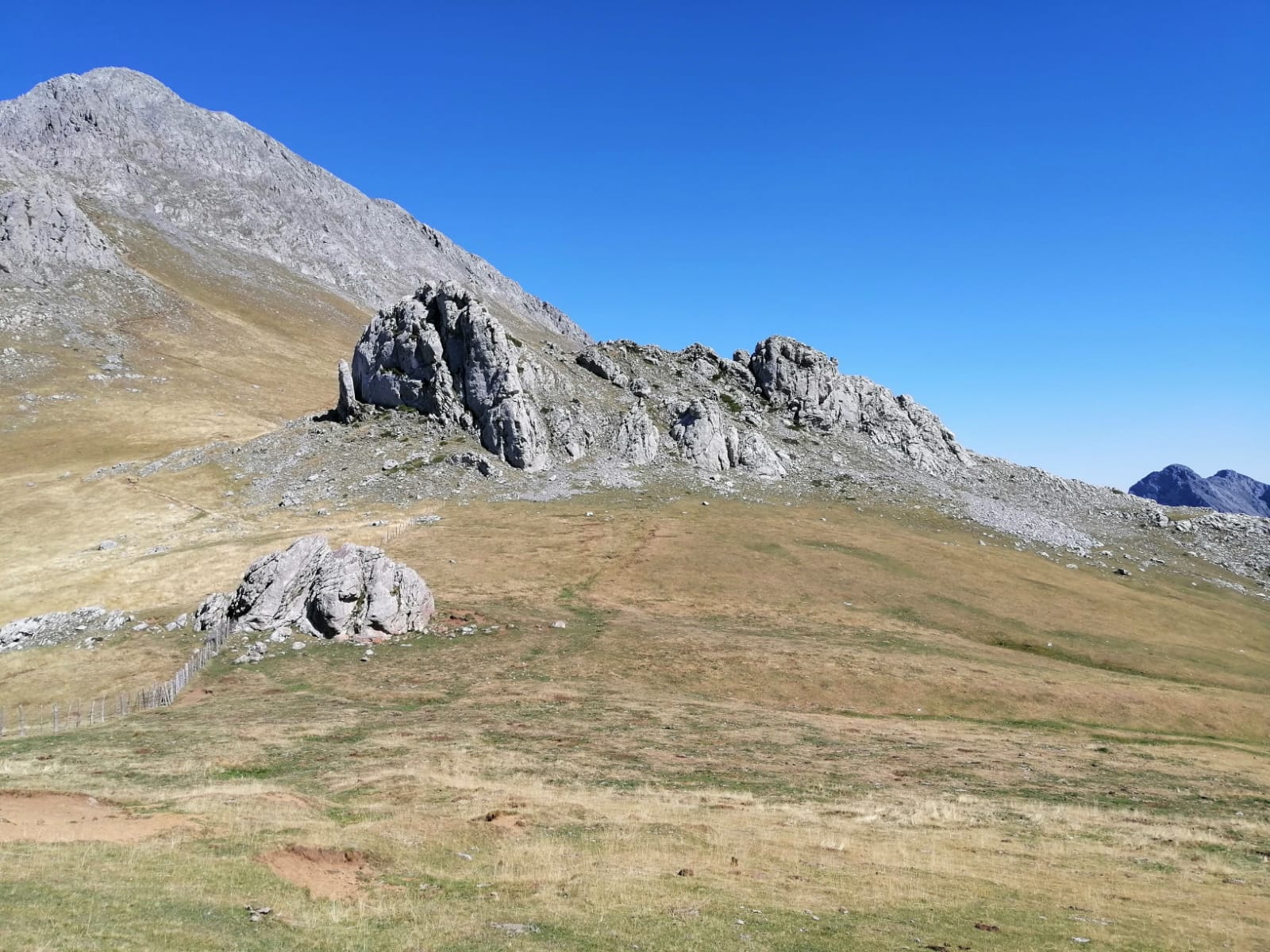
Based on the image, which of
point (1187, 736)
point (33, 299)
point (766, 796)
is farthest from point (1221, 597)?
point (33, 299)

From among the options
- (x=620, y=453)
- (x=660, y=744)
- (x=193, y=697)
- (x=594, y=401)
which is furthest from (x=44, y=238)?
(x=660, y=744)

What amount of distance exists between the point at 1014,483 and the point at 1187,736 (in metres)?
87.6

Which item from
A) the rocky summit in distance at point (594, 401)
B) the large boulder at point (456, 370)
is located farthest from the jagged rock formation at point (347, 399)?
the large boulder at point (456, 370)

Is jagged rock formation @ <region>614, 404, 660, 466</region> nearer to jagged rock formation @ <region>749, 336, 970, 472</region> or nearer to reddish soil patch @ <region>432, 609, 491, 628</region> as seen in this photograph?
jagged rock formation @ <region>749, 336, 970, 472</region>

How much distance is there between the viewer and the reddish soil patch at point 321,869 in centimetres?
2012

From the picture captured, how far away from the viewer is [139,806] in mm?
26016

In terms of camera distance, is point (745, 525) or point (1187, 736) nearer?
point (1187, 736)

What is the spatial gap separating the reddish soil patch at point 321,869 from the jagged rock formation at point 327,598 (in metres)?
37.6

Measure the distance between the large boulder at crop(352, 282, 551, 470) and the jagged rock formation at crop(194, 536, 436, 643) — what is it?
158 feet

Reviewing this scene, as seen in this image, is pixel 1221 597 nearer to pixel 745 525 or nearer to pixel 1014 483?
pixel 1014 483

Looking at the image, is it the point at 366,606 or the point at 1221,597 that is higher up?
the point at 1221,597

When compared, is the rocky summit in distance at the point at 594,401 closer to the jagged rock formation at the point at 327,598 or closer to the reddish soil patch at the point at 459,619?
the reddish soil patch at the point at 459,619

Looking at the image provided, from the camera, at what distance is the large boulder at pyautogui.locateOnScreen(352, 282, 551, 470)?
111 metres

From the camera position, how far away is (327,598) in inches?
2333
